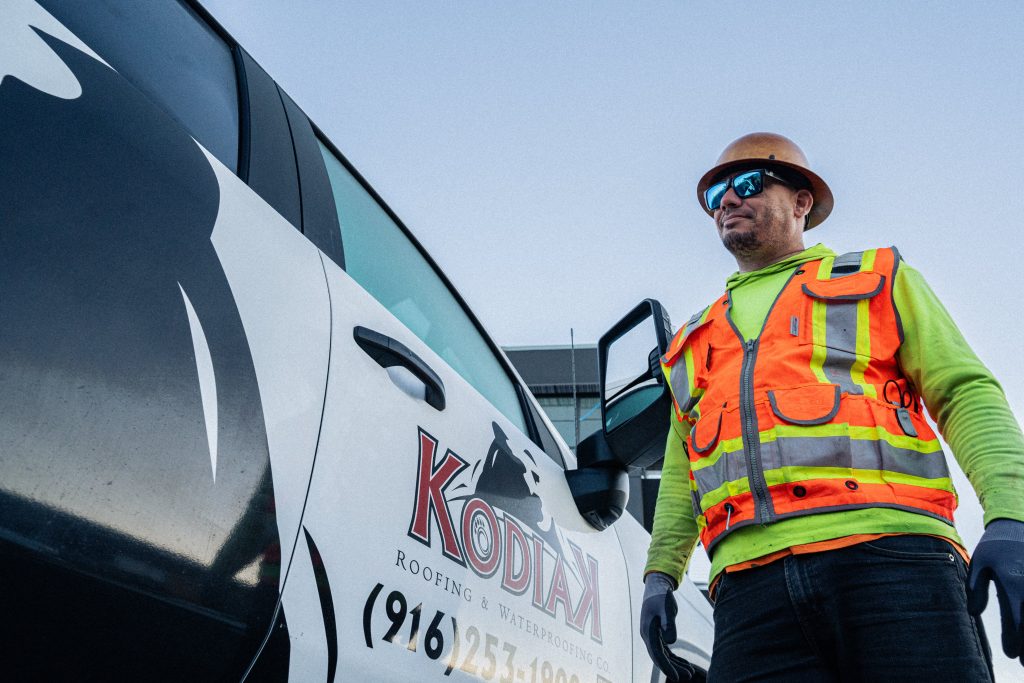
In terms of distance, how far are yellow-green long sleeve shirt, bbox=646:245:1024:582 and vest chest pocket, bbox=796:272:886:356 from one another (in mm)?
58

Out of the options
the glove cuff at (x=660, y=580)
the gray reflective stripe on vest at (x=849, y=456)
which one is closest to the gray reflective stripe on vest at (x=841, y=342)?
the gray reflective stripe on vest at (x=849, y=456)

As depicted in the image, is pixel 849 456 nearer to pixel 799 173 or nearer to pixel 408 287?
pixel 799 173

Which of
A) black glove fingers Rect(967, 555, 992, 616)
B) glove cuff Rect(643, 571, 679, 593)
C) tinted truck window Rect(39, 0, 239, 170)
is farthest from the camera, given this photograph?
glove cuff Rect(643, 571, 679, 593)

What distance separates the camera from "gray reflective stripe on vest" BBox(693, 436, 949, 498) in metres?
1.48

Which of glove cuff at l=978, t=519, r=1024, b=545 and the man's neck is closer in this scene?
glove cuff at l=978, t=519, r=1024, b=545

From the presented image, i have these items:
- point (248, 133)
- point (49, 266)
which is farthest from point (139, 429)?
point (248, 133)

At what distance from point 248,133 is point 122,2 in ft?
0.93

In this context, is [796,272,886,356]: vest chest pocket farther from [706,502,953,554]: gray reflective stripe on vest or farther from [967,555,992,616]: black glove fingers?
[967,555,992,616]: black glove fingers

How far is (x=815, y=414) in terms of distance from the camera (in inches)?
60.0

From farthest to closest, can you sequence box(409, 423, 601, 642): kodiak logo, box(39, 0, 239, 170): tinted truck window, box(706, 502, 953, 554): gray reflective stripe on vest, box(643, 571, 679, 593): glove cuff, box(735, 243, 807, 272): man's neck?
box(735, 243, 807, 272): man's neck → box(643, 571, 679, 593): glove cuff → box(409, 423, 601, 642): kodiak logo → box(706, 502, 953, 554): gray reflective stripe on vest → box(39, 0, 239, 170): tinted truck window

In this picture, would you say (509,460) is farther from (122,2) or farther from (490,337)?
(122,2)

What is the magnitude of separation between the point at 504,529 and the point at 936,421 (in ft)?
2.82

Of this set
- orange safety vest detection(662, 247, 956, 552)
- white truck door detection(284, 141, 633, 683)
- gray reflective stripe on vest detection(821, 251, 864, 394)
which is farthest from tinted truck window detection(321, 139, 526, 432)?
gray reflective stripe on vest detection(821, 251, 864, 394)

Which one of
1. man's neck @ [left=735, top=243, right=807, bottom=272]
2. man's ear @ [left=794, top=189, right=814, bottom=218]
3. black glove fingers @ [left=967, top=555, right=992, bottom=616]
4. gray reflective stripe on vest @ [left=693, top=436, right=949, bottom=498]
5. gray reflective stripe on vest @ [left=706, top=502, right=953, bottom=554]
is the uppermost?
man's ear @ [left=794, top=189, right=814, bottom=218]
